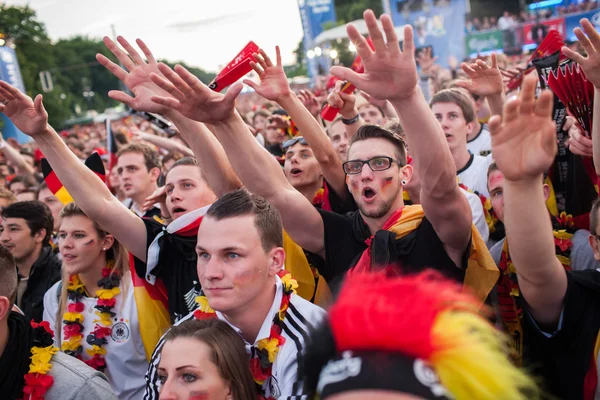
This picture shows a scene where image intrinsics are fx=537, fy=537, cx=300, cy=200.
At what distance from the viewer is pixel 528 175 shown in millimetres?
1823

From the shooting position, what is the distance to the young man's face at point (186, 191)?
3523mm

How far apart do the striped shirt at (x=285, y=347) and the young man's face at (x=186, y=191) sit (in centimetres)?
119

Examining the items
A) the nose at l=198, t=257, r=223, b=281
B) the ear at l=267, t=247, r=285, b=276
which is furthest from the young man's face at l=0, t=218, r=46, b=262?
the ear at l=267, t=247, r=285, b=276

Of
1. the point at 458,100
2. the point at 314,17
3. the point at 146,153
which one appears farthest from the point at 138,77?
the point at 314,17

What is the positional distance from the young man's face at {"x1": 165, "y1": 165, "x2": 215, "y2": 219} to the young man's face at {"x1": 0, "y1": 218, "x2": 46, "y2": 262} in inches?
62.6

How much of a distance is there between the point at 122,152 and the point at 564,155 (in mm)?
3719

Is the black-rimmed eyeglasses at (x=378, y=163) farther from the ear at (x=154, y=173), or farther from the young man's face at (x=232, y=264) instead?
the ear at (x=154, y=173)

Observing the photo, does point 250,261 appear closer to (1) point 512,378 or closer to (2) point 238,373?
(2) point 238,373

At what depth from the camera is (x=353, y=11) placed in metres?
54.7

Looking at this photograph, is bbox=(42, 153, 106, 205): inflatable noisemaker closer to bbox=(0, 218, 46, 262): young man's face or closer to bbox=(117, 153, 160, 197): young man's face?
bbox=(0, 218, 46, 262): young man's face

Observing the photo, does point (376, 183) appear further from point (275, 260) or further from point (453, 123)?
point (453, 123)

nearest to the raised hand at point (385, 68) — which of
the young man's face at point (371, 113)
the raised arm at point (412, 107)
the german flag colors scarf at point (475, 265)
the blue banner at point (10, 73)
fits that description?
the raised arm at point (412, 107)

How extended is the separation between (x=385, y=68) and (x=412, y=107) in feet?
0.65

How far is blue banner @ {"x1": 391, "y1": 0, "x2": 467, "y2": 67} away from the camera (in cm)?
1975
